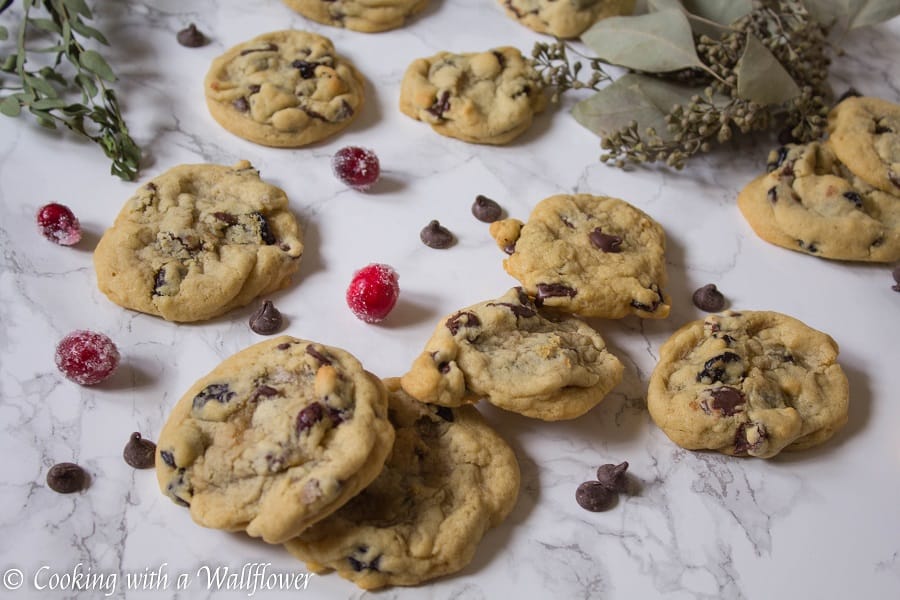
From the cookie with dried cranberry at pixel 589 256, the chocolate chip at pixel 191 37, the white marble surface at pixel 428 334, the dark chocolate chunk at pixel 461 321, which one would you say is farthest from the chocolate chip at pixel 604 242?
the chocolate chip at pixel 191 37

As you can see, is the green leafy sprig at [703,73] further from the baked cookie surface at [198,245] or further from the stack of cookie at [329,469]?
the stack of cookie at [329,469]

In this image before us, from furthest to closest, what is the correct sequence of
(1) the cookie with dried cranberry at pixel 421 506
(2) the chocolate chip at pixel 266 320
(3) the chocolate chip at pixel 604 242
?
(3) the chocolate chip at pixel 604 242, (2) the chocolate chip at pixel 266 320, (1) the cookie with dried cranberry at pixel 421 506

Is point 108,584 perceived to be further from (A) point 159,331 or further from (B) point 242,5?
(B) point 242,5

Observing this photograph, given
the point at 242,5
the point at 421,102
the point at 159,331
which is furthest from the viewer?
the point at 242,5

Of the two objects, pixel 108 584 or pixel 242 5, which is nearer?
pixel 108 584

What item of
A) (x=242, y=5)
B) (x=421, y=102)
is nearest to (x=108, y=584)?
(x=421, y=102)

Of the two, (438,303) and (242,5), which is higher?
(242,5)

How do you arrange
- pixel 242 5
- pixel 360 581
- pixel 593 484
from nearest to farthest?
pixel 360 581 < pixel 593 484 < pixel 242 5

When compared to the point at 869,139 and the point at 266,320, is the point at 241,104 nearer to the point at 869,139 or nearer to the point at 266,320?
the point at 266,320
